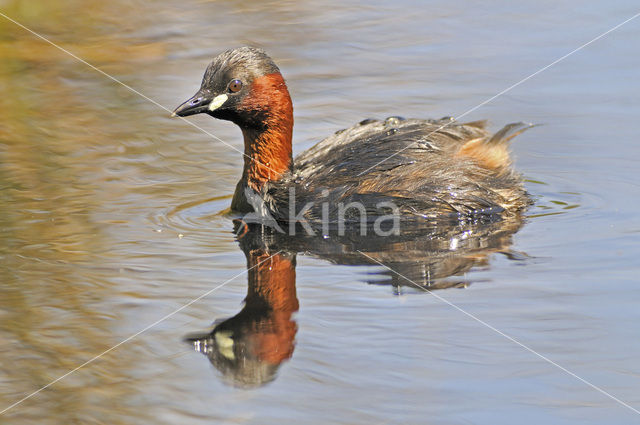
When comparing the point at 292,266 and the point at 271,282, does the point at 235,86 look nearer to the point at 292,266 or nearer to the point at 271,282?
the point at 292,266

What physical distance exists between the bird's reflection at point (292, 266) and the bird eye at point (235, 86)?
2.97 ft

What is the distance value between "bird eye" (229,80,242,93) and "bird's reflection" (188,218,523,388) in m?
0.90

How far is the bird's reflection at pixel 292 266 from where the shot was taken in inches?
174

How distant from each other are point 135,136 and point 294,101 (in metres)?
1.51

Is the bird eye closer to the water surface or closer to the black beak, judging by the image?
the black beak

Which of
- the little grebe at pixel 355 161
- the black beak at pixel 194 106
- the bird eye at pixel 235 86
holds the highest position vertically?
the bird eye at pixel 235 86

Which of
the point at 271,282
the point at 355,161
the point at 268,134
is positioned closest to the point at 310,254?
the point at 271,282

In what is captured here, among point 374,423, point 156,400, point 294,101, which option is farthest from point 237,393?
point 294,101

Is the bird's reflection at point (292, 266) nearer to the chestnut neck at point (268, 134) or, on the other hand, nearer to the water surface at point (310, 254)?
the water surface at point (310, 254)

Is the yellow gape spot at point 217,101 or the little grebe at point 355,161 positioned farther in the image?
the yellow gape spot at point 217,101

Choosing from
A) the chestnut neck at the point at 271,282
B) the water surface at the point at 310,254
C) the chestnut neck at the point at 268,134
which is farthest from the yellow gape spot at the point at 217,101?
the chestnut neck at the point at 271,282

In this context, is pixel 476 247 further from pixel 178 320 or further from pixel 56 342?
pixel 56 342

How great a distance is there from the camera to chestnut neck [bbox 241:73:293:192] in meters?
6.54

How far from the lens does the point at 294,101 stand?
8477 millimetres
